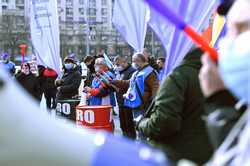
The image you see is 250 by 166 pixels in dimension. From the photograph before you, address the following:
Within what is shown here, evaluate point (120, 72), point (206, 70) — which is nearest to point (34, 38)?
point (120, 72)

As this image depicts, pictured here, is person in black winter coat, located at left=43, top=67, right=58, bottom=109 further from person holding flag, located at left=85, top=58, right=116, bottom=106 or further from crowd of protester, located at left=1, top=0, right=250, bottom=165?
crowd of protester, located at left=1, top=0, right=250, bottom=165

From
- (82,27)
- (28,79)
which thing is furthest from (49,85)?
(82,27)

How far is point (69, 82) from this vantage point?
34.8 feet

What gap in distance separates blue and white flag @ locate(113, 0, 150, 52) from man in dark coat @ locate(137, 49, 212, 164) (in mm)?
3579

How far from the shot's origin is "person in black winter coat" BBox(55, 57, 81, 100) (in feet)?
34.5

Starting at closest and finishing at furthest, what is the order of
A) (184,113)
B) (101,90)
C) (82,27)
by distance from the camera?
(184,113) → (101,90) → (82,27)

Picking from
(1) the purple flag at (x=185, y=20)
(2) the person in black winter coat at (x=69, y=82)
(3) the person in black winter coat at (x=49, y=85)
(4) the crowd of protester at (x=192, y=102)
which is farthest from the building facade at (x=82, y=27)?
(1) the purple flag at (x=185, y=20)

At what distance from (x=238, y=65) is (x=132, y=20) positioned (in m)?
5.85

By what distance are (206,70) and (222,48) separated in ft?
0.53

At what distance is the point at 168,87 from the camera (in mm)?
3412

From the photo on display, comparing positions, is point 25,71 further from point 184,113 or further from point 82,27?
point 82,27

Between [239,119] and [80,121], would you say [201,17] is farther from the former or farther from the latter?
[80,121]

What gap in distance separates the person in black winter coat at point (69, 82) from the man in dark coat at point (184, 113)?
23.3 ft

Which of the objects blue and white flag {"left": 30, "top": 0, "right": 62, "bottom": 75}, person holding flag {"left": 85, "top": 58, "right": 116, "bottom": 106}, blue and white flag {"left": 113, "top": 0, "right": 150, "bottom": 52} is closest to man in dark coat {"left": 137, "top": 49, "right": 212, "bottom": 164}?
blue and white flag {"left": 113, "top": 0, "right": 150, "bottom": 52}
